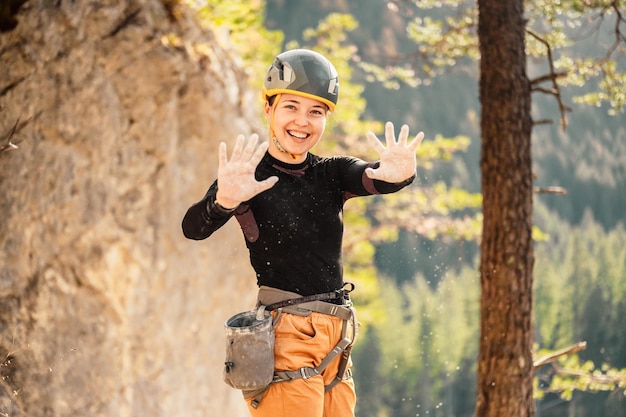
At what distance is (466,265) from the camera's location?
8362 cm

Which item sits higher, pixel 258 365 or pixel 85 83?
pixel 85 83

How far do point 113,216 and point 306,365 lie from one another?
4530 mm

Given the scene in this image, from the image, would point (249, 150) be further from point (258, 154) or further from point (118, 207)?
point (118, 207)

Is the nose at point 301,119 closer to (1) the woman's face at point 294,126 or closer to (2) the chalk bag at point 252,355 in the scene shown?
(1) the woman's face at point 294,126

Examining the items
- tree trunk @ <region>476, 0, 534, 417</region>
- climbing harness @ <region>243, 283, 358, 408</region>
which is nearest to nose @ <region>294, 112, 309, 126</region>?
climbing harness @ <region>243, 283, 358, 408</region>

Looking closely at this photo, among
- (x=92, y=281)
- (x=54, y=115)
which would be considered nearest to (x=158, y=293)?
(x=92, y=281)

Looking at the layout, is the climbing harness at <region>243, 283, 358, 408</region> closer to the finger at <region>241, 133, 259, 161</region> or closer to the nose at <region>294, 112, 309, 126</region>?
the finger at <region>241, 133, 259, 161</region>

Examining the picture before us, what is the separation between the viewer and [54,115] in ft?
22.0

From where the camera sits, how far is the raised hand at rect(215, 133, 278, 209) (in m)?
3.19

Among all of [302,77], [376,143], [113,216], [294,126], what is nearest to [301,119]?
[294,126]

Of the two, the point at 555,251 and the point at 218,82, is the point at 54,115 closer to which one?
the point at 218,82

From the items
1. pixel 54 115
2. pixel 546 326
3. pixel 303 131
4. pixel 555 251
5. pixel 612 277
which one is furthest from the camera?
pixel 555 251

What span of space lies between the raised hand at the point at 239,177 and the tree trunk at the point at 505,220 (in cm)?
420

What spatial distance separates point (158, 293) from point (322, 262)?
505 centimetres
